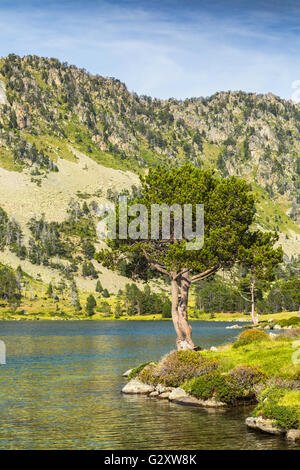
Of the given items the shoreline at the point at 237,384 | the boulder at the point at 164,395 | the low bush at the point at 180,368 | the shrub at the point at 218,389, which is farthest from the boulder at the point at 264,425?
the boulder at the point at 164,395

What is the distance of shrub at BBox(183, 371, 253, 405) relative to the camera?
1505 inches

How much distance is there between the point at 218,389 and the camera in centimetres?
3859

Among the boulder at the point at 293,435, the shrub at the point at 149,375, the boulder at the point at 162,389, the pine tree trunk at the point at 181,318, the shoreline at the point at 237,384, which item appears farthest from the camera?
the pine tree trunk at the point at 181,318

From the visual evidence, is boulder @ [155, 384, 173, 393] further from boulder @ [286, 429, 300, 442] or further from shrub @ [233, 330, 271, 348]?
boulder @ [286, 429, 300, 442]

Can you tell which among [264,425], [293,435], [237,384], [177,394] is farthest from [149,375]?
[293,435]

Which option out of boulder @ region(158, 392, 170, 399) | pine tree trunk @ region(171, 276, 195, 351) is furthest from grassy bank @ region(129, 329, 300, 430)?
pine tree trunk @ region(171, 276, 195, 351)

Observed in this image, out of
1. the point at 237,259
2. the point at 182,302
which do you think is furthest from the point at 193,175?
the point at 182,302

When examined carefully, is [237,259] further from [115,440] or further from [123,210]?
[115,440]

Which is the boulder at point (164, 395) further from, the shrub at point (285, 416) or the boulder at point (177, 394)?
the shrub at point (285, 416)

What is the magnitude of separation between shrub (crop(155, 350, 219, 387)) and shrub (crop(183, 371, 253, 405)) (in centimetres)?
216

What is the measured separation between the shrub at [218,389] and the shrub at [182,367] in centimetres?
216

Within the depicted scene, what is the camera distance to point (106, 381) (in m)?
52.4

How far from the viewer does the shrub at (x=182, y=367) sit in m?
42.0

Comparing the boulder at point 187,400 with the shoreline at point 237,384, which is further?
the boulder at point 187,400
